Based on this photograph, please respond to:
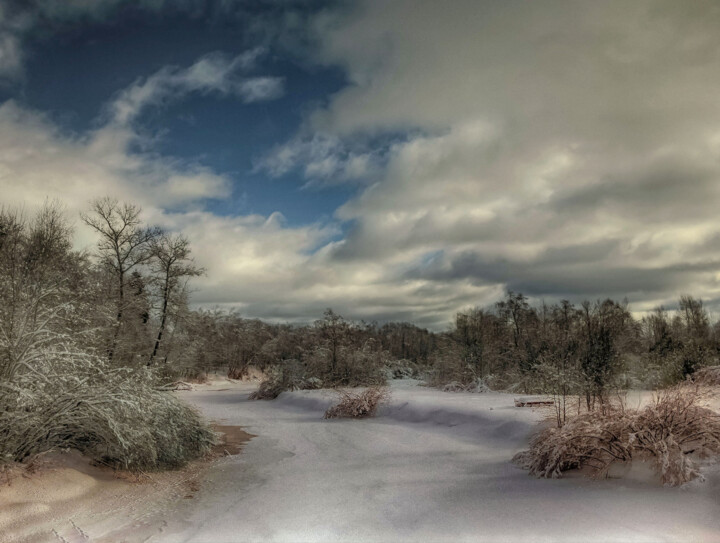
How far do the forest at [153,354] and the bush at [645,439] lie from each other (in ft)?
3.37

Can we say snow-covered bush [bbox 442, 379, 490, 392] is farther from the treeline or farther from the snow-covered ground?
the treeline

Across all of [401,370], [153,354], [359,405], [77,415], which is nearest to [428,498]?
[77,415]

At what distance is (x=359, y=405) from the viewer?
46.1 feet

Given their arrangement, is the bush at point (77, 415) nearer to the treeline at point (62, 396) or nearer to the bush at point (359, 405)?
the treeline at point (62, 396)

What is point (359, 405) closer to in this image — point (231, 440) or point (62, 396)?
point (231, 440)

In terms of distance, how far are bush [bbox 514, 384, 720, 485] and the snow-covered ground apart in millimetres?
238

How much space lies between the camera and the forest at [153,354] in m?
6.09

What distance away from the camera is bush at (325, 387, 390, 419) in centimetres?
1402

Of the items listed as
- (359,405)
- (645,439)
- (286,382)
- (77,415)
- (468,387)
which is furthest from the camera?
(286,382)

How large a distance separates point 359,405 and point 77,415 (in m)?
8.80

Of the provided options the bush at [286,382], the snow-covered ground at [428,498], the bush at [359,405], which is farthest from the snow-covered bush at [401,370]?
the snow-covered ground at [428,498]

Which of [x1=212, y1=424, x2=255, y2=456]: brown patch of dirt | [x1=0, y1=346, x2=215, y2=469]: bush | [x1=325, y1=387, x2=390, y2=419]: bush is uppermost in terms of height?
[x1=0, y1=346, x2=215, y2=469]: bush

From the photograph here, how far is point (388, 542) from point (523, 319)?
24225 millimetres

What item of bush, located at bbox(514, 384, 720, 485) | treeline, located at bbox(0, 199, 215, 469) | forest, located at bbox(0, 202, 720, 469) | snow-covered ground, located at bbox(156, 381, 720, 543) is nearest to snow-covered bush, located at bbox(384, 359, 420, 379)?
forest, located at bbox(0, 202, 720, 469)
